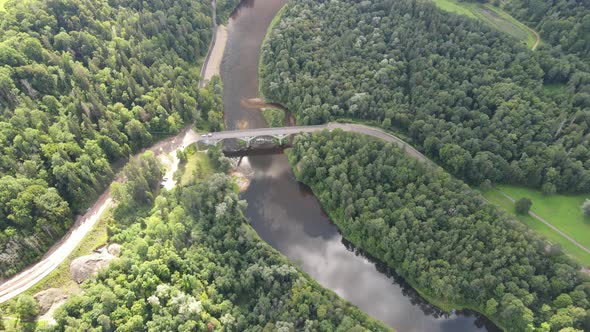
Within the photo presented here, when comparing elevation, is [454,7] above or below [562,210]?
above

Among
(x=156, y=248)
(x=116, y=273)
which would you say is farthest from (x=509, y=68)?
(x=116, y=273)

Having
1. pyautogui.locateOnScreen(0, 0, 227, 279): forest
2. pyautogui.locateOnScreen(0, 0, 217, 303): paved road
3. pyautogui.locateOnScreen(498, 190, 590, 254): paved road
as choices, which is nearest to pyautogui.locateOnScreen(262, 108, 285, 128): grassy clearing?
pyautogui.locateOnScreen(0, 0, 227, 279): forest

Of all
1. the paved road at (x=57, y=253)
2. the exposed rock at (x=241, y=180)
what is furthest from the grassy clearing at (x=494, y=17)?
the paved road at (x=57, y=253)

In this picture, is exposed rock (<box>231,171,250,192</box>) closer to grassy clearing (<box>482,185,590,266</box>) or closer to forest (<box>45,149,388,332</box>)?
forest (<box>45,149,388,332</box>)

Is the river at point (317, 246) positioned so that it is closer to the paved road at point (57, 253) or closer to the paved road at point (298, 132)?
the paved road at point (298, 132)

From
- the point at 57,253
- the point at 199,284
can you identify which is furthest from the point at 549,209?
the point at 57,253

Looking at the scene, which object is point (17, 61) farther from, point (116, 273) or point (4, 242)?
point (116, 273)

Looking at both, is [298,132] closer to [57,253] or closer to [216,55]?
[216,55]
